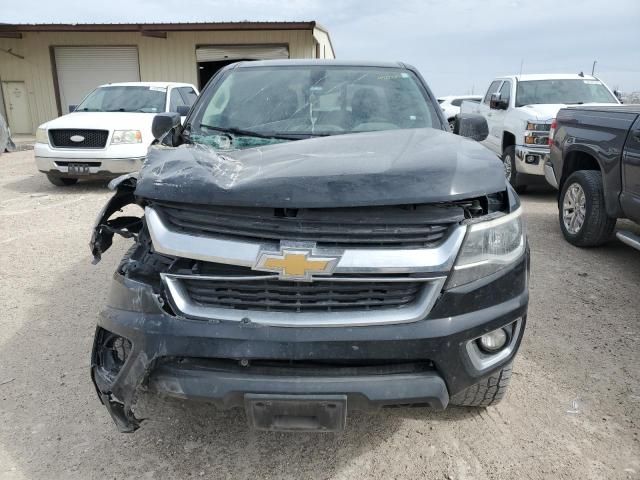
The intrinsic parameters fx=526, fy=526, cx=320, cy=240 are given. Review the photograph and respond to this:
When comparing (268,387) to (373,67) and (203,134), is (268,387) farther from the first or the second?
(373,67)

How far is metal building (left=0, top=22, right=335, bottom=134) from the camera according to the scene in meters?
18.0

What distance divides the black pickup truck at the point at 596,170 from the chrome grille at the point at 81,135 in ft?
21.1

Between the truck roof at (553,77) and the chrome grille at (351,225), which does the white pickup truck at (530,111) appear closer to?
the truck roof at (553,77)

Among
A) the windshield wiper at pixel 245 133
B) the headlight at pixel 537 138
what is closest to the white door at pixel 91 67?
the headlight at pixel 537 138

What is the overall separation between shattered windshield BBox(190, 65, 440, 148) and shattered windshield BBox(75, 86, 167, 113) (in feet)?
20.1

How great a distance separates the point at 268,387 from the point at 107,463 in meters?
1.03

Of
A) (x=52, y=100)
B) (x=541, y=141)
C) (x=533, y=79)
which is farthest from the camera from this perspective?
(x=52, y=100)

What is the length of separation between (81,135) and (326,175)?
732cm

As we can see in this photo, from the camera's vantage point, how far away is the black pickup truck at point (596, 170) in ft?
14.6

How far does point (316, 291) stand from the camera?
1.99m

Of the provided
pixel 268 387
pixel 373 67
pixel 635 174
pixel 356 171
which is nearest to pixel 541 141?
pixel 635 174

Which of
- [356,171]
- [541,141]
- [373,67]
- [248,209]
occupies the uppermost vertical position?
[373,67]

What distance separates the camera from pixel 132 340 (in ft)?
6.65

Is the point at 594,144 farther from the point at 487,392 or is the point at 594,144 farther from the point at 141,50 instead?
the point at 141,50
